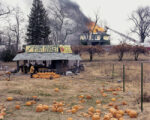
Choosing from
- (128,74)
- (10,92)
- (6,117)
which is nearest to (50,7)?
(128,74)

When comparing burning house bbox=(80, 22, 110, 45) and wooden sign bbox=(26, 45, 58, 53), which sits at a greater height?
burning house bbox=(80, 22, 110, 45)

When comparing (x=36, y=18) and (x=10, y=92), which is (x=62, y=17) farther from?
(x=10, y=92)

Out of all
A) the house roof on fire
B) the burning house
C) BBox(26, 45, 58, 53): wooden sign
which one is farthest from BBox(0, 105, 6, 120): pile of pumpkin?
the burning house

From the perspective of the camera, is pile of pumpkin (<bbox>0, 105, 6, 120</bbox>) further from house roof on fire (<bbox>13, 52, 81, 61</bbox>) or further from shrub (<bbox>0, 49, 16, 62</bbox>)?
shrub (<bbox>0, 49, 16, 62</bbox>)

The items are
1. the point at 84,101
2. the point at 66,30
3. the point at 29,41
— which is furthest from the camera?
the point at 66,30

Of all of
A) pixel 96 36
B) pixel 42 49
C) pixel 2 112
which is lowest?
pixel 2 112

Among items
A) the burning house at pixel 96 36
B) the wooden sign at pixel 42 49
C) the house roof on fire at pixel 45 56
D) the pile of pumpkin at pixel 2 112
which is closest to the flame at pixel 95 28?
the burning house at pixel 96 36

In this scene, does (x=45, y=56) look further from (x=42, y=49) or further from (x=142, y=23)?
(x=142, y=23)

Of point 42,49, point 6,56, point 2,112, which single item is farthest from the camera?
point 6,56

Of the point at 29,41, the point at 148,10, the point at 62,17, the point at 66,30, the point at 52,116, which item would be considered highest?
the point at 148,10

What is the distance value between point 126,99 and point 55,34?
39931 millimetres

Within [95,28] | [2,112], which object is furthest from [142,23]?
[2,112]

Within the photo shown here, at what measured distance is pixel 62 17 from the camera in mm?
44094

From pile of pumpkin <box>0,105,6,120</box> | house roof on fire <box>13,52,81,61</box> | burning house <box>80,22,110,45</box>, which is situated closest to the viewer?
pile of pumpkin <box>0,105,6,120</box>
